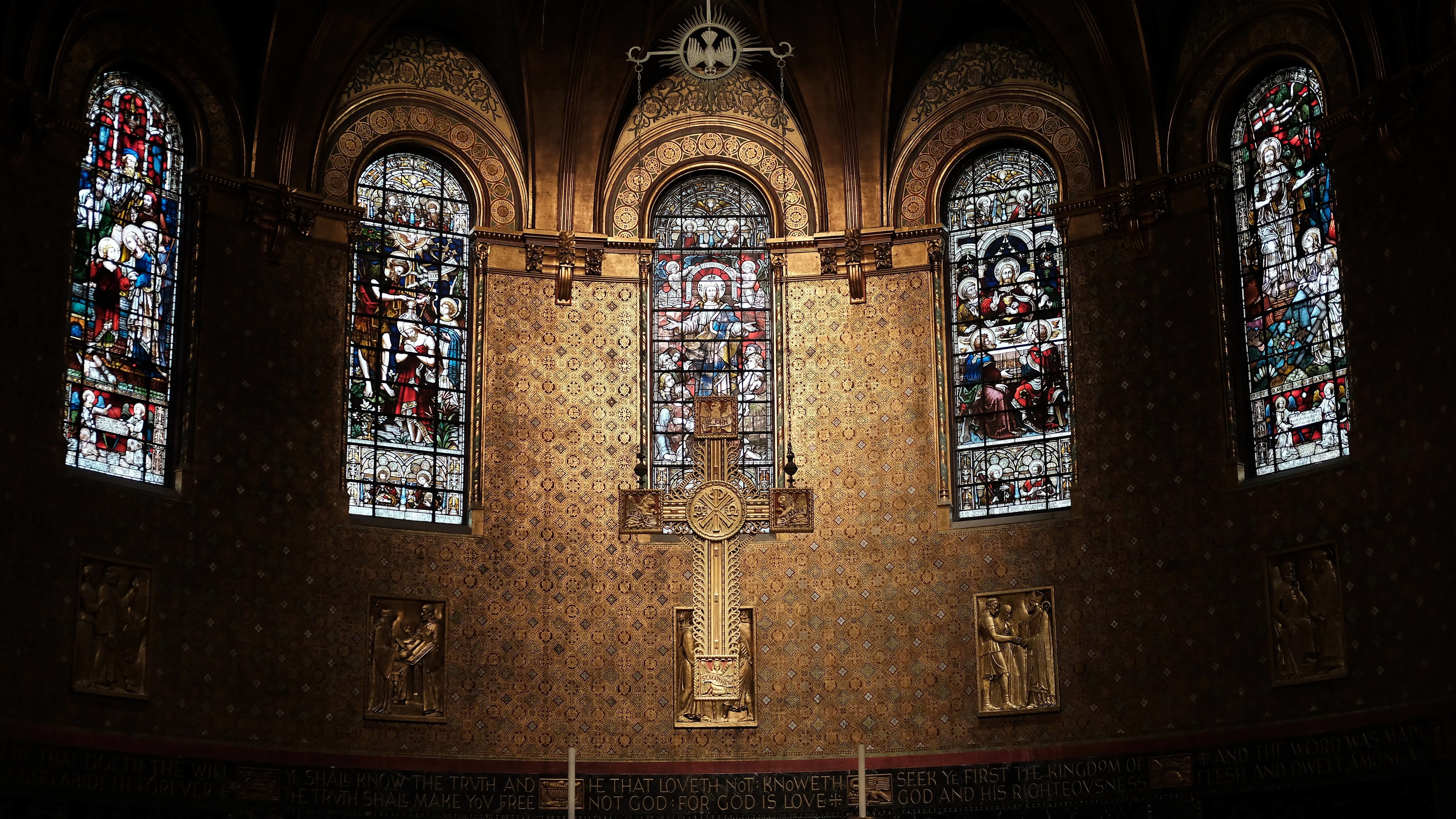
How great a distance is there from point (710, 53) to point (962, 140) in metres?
5.15

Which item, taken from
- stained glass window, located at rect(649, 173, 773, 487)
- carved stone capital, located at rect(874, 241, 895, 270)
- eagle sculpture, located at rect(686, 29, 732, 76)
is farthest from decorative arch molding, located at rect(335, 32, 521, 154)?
carved stone capital, located at rect(874, 241, 895, 270)

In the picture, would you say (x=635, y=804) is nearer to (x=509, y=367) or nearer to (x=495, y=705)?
(x=495, y=705)

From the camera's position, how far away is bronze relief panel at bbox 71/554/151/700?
69.1 feet

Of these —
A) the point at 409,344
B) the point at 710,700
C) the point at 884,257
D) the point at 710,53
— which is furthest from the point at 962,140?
the point at 710,700

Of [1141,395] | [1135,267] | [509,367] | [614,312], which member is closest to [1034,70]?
[1135,267]

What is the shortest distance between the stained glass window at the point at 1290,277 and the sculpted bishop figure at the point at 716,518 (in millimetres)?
6016

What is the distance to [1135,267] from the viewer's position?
24375mm

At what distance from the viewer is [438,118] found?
26.2 m

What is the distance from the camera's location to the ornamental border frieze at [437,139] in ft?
83.5

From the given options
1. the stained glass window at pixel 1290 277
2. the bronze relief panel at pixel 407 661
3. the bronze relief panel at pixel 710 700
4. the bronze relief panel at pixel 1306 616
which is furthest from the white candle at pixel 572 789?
the stained glass window at pixel 1290 277

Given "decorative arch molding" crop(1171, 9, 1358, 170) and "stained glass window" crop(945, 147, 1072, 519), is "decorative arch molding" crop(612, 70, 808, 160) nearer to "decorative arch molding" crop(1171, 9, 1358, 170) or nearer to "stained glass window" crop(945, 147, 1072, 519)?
"stained glass window" crop(945, 147, 1072, 519)

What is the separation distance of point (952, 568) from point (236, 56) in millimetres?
11695

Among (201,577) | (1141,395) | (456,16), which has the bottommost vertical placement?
(201,577)

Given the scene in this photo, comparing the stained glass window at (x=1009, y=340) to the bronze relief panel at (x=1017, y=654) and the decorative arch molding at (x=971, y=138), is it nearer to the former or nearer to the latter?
the decorative arch molding at (x=971, y=138)
